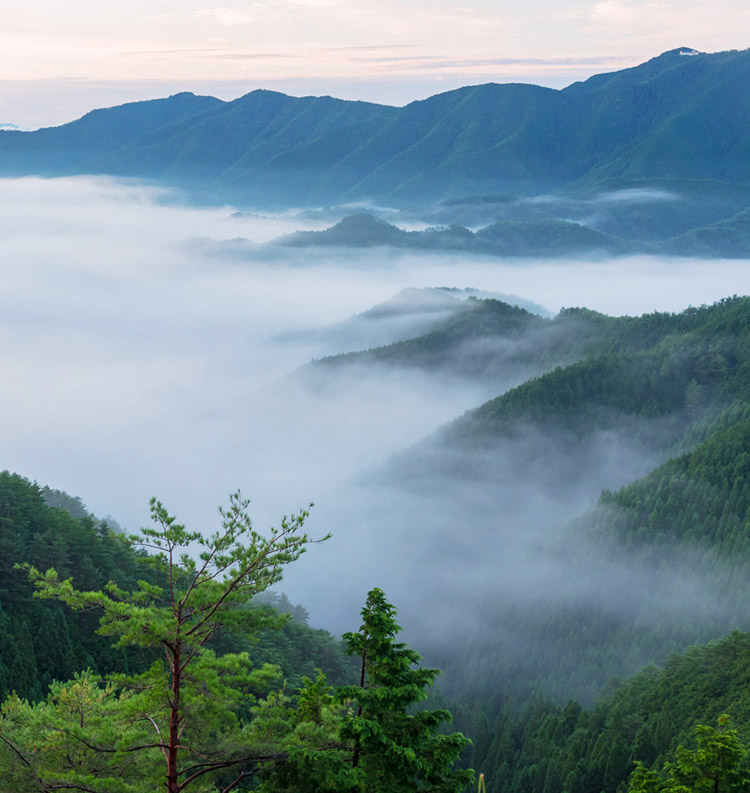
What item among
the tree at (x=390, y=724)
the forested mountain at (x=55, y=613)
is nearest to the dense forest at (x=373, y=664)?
the tree at (x=390, y=724)

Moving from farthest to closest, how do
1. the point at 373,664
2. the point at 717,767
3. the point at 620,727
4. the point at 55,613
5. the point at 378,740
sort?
A: the point at 620,727, the point at 55,613, the point at 717,767, the point at 373,664, the point at 378,740

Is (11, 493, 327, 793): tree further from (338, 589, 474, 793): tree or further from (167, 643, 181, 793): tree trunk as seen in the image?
(338, 589, 474, 793): tree

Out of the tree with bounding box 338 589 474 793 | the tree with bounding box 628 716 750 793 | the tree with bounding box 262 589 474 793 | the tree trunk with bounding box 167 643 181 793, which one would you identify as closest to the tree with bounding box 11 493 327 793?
the tree trunk with bounding box 167 643 181 793

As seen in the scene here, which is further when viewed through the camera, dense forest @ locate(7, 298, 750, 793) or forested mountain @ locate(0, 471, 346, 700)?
forested mountain @ locate(0, 471, 346, 700)

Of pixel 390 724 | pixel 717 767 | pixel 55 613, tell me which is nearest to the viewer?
pixel 390 724

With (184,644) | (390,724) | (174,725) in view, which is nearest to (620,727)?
(390,724)

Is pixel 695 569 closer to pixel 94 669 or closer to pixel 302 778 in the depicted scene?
pixel 94 669

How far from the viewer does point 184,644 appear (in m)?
23.2

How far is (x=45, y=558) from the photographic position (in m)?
82.1

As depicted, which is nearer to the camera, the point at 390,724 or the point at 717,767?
the point at 390,724

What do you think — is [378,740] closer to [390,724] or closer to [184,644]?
[390,724]

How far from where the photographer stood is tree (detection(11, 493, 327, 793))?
22.5m

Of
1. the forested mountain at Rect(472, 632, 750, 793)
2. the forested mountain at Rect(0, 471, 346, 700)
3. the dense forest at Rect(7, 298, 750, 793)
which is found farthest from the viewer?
the forested mountain at Rect(472, 632, 750, 793)

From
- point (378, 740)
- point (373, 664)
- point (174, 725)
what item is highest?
point (373, 664)
